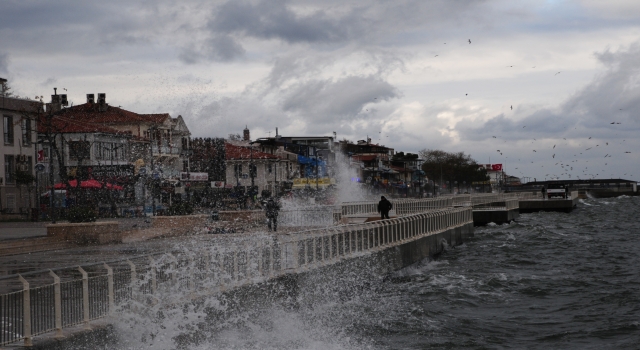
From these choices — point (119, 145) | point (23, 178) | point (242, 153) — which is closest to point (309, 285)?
point (23, 178)

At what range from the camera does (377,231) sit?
1060 inches

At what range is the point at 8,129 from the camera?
53.0 meters

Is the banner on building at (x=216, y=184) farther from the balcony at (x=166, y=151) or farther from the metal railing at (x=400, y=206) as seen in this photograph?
the metal railing at (x=400, y=206)

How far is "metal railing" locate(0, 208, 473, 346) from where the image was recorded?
10766 millimetres

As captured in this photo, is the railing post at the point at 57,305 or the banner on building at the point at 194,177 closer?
the railing post at the point at 57,305

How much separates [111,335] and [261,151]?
313ft

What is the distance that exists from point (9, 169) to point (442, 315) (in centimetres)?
4016

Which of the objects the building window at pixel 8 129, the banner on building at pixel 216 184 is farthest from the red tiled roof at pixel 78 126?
the banner on building at pixel 216 184

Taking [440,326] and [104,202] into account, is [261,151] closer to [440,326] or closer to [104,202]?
[104,202]

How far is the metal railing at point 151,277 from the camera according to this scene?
10.8 m

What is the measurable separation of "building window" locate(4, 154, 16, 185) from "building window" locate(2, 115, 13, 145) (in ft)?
3.48

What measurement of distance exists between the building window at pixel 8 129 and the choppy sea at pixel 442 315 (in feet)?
105

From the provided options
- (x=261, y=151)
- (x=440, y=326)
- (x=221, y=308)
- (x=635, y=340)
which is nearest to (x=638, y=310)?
(x=635, y=340)

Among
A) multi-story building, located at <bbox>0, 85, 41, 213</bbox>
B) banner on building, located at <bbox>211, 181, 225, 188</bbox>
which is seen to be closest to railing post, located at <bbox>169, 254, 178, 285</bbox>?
multi-story building, located at <bbox>0, 85, 41, 213</bbox>
